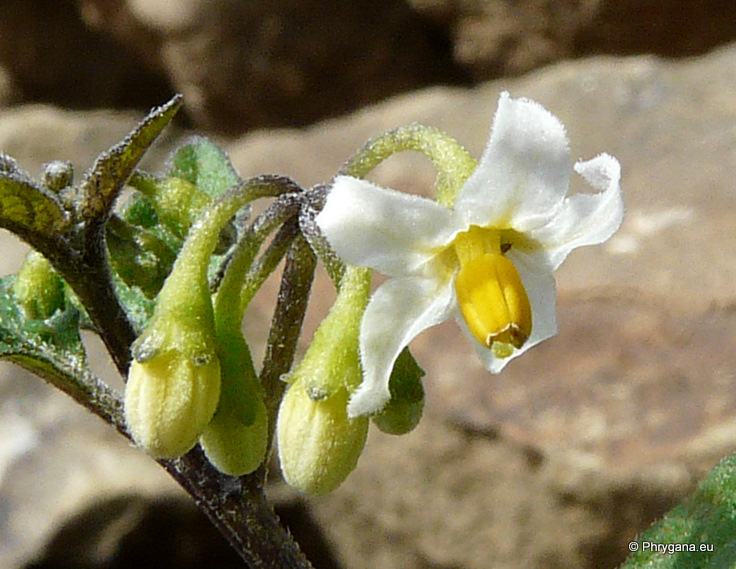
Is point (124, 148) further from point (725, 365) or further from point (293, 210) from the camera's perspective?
point (725, 365)

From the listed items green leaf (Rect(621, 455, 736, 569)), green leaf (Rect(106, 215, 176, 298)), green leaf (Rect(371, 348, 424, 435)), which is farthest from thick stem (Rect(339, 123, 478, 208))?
green leaf (Rect(621, 455, 736, 569))

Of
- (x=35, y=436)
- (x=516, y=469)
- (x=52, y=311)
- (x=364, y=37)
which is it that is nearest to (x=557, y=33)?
(x=364, y=37)

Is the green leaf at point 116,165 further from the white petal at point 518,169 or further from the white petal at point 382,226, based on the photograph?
the white petal at point 518,169

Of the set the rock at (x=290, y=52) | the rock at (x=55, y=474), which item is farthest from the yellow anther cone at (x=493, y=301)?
the rock at (x=290, y=52)

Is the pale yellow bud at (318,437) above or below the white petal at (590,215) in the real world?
below

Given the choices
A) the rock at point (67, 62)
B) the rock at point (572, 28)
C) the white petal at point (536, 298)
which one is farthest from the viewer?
the rock at point (67, 62)

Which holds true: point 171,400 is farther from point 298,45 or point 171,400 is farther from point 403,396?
point 298,45

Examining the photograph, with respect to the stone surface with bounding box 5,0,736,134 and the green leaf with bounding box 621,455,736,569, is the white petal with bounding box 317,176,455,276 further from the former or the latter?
the stone surface with bounding box 5,0,736,134

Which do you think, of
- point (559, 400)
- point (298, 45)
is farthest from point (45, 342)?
point (298, 45)
